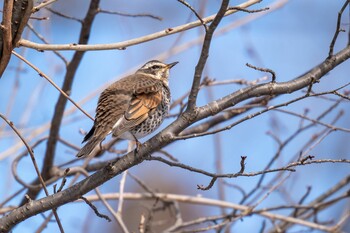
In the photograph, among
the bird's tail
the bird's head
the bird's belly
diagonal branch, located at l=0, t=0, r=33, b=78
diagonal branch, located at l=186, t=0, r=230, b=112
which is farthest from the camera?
the bird's head

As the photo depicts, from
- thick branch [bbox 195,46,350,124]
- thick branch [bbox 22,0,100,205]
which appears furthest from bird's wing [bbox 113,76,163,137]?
thick branch [bbox 195,46,350,124]


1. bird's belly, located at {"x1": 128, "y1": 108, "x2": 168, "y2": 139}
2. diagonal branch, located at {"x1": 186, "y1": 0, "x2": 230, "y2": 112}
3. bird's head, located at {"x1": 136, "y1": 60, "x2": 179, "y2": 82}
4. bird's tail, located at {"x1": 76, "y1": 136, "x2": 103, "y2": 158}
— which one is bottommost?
diagonal branch, located at {"x1": 186, "y1": 0, "x2": 230, "y2": 112}

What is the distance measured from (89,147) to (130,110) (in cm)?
60

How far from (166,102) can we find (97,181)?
1468 mm

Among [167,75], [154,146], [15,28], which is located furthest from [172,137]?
[167,75]

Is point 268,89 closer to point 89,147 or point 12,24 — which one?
point 89,147

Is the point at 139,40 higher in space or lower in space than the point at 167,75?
lower

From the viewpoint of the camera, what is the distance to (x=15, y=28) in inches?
124

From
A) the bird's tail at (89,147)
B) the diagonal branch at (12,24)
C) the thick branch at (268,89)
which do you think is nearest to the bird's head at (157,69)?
the bird's tail at (89,147)

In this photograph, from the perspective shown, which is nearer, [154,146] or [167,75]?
[154,146]

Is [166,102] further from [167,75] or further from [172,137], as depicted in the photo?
[172,137]

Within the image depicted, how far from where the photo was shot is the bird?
414 cm

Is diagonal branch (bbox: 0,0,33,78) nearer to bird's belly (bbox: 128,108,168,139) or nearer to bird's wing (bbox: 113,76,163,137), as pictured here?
bird's wing (bbox: 113,76,163,137)

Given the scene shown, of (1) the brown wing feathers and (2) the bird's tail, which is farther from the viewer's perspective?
(1) the brown wing feathers
